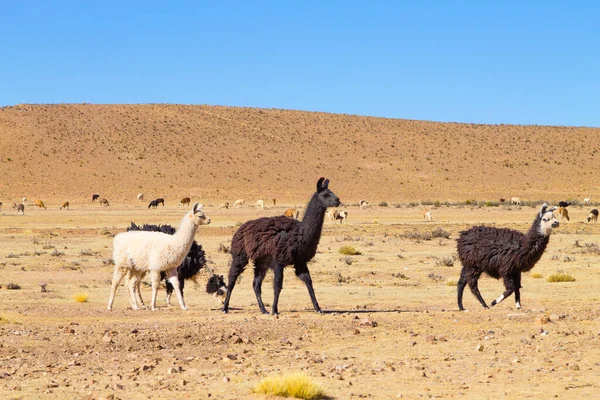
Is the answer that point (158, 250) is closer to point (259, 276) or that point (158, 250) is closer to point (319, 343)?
point (259, 276)

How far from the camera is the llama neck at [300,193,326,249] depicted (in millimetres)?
15438

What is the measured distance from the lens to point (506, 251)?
15867 millimetres

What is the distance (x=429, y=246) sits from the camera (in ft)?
116

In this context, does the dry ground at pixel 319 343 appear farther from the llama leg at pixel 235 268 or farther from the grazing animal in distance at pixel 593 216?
the grazing animal in distance at pixel 593 216

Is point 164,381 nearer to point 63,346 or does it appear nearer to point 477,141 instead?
point 63,346

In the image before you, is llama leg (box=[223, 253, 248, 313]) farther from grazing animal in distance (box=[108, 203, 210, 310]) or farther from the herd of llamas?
grazing animal in distance (box=[108, 203, 210, 310])

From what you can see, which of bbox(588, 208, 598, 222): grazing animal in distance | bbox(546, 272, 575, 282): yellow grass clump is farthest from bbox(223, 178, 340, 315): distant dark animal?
bbox(588, 208, 598, 222): grazing animal in distance

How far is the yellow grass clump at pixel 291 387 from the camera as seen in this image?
376 inches

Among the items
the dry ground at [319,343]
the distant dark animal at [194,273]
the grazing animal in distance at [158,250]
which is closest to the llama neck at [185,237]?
the grazing animal in distance at [158,250]

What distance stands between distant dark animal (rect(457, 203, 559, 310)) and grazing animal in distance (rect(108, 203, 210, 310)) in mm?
4770

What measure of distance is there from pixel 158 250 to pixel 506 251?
6168 millimetres

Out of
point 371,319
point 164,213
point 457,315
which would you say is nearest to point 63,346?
point 371,319

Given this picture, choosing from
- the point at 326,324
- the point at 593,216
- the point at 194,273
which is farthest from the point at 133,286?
the point at 593,216

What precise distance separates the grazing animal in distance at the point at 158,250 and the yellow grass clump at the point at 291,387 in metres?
6.41
